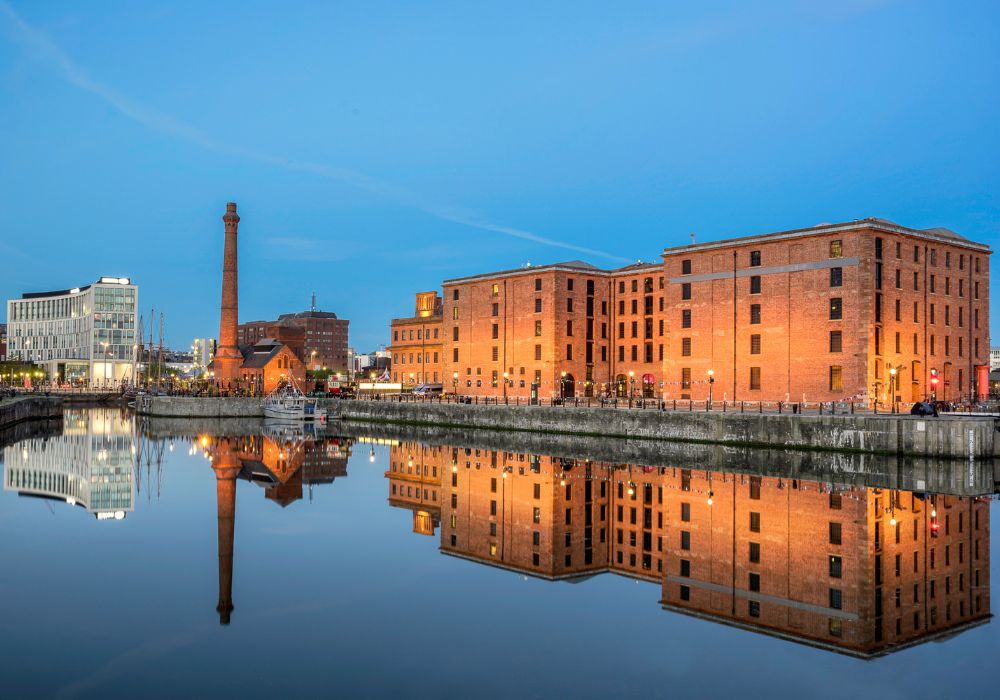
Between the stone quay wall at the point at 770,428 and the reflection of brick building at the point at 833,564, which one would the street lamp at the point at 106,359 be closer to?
the stone quay wall at the point at 770,428

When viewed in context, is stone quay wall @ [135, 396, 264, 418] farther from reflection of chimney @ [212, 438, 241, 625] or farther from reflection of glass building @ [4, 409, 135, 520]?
reflection of chimney @ [212, 438, 241, 625]

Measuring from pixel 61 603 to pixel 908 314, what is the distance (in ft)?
183

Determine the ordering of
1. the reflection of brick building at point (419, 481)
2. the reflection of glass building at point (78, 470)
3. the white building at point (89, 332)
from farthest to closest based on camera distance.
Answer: the white building at point (89, 332) < the reflection of glass building at point (78, 470) < the reflection of brick building at point (419, 481)

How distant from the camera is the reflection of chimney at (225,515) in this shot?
1623 cm

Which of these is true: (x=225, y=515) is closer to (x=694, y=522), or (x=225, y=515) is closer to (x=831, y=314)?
(x=694, y=522)

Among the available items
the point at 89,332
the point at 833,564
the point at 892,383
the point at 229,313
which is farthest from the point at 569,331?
the point at 89,332

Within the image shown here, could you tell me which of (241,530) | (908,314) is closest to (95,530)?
(241,530)

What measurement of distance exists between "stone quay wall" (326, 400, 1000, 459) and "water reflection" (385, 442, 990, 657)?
9416mm

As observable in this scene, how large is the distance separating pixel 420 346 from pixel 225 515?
75.8m

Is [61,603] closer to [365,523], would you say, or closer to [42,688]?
[42,688]

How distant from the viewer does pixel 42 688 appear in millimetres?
11359

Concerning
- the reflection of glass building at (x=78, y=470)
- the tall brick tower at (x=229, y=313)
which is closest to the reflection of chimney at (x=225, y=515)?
the reflection of glass building at (x=78, y=470)

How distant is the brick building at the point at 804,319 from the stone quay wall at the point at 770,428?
10.1m

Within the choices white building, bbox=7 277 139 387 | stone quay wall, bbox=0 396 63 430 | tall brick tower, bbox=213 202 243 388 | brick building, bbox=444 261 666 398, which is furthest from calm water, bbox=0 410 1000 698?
white building, bbox=7 277 139 387
